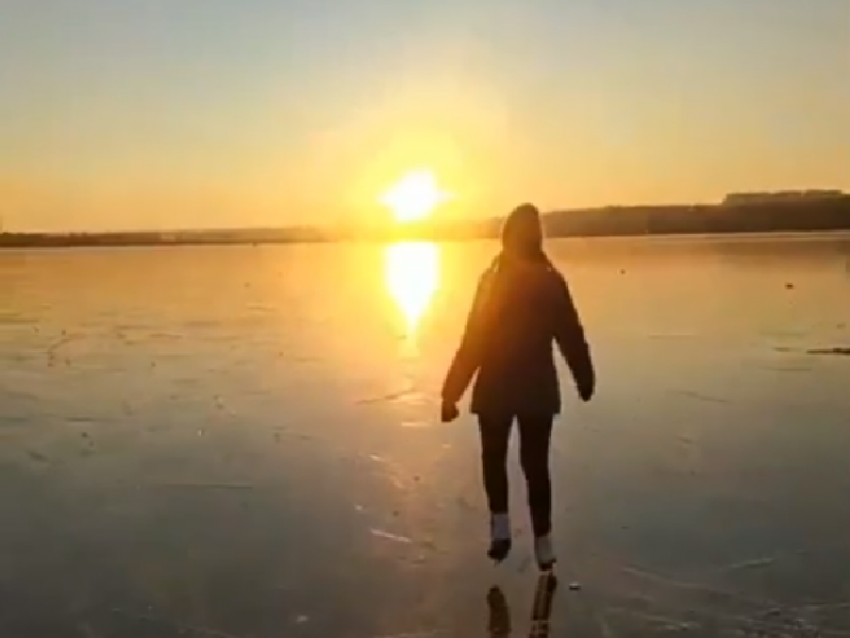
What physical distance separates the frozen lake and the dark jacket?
92 cm

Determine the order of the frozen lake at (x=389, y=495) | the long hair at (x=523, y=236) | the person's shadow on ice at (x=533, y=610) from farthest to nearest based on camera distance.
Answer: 1. the long hair at (x=523, y=236)
2. the frozen lake at (x=389, y=495)
3. the person's shadow on ice at (x=533, y=610)

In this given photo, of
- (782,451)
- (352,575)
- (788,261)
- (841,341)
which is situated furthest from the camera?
(788,261)

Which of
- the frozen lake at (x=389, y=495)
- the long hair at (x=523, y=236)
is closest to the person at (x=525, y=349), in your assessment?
the long hair at (x=523, y=236)

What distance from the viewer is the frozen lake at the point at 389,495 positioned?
539 cm

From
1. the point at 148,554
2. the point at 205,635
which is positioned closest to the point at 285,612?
the point at 205,635

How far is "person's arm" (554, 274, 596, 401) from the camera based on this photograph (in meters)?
5.91

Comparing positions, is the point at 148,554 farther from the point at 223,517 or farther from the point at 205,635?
the point at 205,635

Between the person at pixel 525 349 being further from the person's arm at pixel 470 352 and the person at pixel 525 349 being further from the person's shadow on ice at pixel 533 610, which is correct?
the person's shadow on ice at pixel 533 610

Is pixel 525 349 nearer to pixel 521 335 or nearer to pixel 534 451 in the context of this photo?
pixel 521 335

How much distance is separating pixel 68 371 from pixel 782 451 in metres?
9.70

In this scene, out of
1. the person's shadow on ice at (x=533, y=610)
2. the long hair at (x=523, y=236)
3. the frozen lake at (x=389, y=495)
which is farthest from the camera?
the long hair at (x=523, y=236)

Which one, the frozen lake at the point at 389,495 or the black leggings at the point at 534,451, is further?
the black leggings at the point at 534,451

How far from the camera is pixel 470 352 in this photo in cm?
604

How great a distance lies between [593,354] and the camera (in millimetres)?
15516
